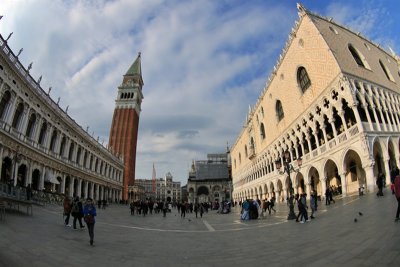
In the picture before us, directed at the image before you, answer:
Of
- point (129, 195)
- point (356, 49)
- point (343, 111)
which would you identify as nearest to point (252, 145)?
point (356, 49)

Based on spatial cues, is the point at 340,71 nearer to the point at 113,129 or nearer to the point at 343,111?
the point at 343,111

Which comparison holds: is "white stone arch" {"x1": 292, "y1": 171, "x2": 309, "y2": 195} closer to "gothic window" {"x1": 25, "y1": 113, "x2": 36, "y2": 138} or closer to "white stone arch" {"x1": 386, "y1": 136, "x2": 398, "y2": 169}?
"white stone arch" {"x1": 386, "y1": 136, "x2": 398, "y2": 169}

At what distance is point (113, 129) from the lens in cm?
7650

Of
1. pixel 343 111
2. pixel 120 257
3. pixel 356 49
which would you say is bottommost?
pixel 120 257

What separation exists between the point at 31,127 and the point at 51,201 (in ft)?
31.5

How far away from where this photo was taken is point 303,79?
31.8 meters

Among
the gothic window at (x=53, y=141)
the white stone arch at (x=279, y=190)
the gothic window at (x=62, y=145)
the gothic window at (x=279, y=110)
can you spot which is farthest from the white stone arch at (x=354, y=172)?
the gothic window at (x=62, y=145)

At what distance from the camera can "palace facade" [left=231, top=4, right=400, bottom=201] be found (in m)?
22.4

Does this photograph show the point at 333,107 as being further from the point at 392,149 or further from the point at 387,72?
the point at 387,72

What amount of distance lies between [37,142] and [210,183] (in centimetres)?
7382

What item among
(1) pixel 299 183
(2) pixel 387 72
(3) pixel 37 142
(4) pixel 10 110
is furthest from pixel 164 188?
(2) pixel 387 72

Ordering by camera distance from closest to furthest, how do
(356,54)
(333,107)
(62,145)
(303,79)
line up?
(333,107), (356,54), (303,79), (62,145)

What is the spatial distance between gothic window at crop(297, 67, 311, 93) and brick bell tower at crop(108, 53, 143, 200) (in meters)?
53.4

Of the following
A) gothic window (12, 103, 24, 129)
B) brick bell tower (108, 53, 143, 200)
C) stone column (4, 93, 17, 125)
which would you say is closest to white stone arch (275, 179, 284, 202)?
gothic window (12, 103, 24, 129)
